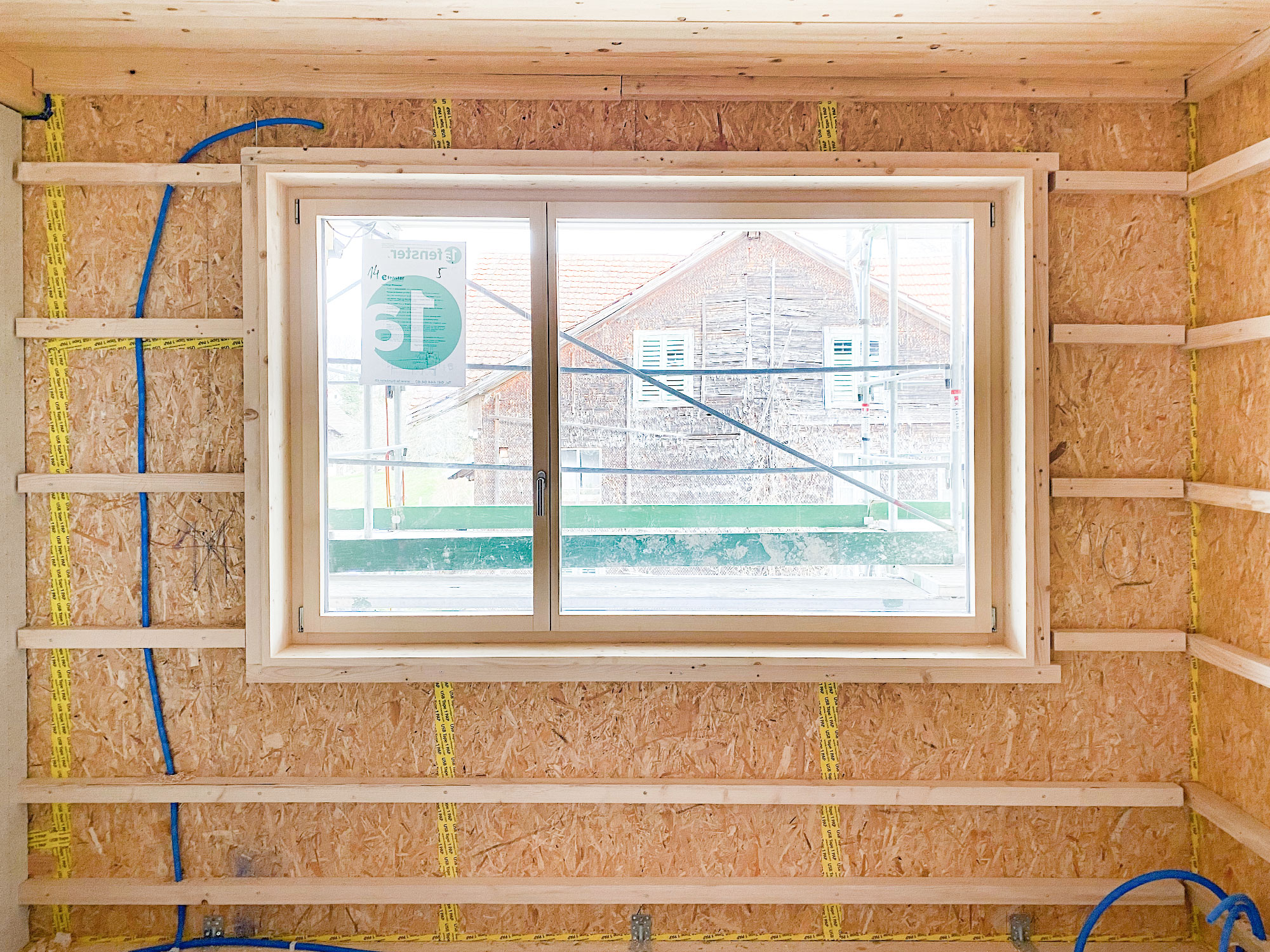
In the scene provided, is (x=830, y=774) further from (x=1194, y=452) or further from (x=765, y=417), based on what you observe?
(x=1194, y=452)

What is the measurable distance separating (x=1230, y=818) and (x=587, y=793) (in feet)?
5.78

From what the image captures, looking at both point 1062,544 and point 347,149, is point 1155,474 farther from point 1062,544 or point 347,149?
point 347,149

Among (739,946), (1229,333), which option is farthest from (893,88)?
(739,946)

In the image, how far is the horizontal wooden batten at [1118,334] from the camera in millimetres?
2211

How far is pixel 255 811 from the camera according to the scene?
2260 mm

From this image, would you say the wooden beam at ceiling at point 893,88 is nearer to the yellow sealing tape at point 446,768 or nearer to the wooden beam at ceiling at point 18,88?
the wooden beam at ceiling at point 18,88

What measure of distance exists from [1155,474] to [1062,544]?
0.35 m

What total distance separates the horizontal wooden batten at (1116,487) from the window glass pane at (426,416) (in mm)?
1567

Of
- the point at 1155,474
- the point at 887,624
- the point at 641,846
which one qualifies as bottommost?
the point at 641,846

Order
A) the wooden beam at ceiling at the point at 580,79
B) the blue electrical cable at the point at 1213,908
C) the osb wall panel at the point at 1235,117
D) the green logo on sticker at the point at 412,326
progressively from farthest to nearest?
the green logo on sticker at the point at 412,326, the wooden beam at ceiling at the point at 580,79, the osb wall panel at the point at 1235,117, the blue electrical cable at the point at 1213,908

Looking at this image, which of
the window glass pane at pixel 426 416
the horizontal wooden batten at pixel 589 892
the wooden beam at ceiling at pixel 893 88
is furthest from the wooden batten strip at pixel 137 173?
the horizontal wooden batten at pixel 589 892

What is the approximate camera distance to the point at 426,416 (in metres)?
2.34

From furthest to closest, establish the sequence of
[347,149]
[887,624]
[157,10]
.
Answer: [887,624]
[347,149]
[157,10]

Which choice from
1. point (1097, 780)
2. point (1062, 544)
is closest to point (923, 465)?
point (1062, 544)
